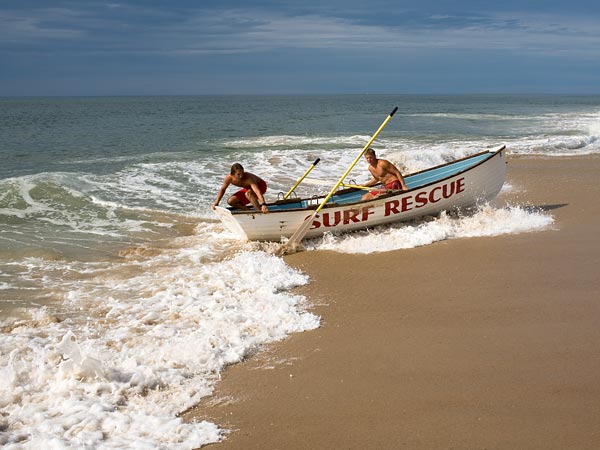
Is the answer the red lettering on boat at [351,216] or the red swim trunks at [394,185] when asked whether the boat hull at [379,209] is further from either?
the red swim trunks at [394,185]

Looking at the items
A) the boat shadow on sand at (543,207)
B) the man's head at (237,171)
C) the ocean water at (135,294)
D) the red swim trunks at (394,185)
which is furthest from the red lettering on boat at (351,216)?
the boat shadow on sand at (543,207)

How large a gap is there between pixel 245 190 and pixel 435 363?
5.04 m

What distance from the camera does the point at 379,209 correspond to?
898cm

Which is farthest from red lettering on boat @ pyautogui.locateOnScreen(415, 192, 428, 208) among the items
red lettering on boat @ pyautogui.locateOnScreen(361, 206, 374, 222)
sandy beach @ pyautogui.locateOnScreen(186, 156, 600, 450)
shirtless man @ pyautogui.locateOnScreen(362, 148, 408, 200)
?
sandy beach @ pyautogui.locateOnScreen(186, 156, 600, 450)

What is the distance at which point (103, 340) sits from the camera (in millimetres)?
5441

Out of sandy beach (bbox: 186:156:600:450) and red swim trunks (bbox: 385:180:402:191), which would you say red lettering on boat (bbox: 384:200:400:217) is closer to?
red swim trunks (bbox: 385:180:402:191)

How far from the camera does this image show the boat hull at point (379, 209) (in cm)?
868

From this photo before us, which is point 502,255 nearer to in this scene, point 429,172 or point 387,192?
point 387,192

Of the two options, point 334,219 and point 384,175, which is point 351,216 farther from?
point 384,175

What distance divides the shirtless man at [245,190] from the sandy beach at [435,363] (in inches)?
73.1

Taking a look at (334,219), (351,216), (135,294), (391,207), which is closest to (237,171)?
(334,219)

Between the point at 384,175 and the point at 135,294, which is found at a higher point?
the point at 384,175

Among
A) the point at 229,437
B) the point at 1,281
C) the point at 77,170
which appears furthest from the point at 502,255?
the point at 77,170

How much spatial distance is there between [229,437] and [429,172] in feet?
25.5
